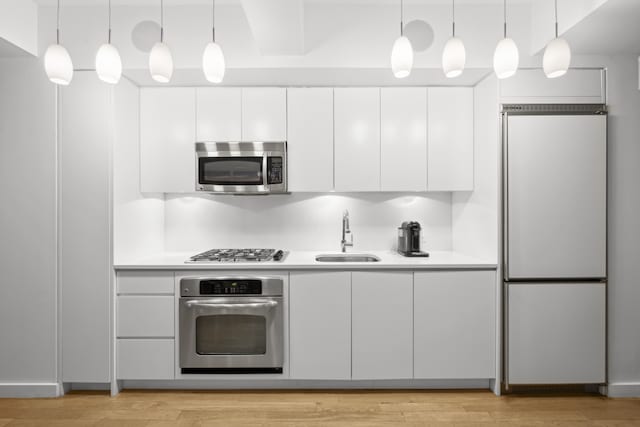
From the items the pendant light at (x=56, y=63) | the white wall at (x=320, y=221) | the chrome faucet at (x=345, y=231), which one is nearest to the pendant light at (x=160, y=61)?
the pendant light at (x=56, y=63)

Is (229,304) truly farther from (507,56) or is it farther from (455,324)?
(507,56)

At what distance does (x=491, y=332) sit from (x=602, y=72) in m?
1.93

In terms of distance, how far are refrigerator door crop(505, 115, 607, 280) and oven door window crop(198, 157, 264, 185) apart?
1790mm

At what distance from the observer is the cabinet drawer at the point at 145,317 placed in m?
2.73

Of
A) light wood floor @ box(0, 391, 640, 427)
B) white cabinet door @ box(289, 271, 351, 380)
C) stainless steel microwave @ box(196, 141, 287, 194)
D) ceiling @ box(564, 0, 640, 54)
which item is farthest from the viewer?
stainless steel microwave @ box(196, 141, 287, 194)

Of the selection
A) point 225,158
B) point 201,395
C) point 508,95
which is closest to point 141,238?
point 225,158

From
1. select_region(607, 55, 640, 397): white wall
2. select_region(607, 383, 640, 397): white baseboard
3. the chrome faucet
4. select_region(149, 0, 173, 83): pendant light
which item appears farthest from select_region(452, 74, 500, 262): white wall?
select_region(149, 0, 173, 83): pendant light

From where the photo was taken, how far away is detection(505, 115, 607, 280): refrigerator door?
2.62 meters

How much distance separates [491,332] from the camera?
2717 millimetres

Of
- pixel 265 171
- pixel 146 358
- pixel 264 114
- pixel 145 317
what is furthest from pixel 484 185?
pixel 146 358

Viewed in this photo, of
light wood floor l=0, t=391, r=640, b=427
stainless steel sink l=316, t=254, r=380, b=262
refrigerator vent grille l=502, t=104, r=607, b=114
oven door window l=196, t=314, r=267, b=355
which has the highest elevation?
refrigerator vent grille l=502, t=104, r=607, b=114

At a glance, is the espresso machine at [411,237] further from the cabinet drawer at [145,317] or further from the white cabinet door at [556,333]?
the cabinet drawer at [145,317]

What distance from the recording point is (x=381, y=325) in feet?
8.95

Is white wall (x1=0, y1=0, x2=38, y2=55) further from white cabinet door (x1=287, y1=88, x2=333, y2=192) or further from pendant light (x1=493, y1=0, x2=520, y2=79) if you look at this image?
pendant light (x1=493, y1=0, x2=520, y2=79)
